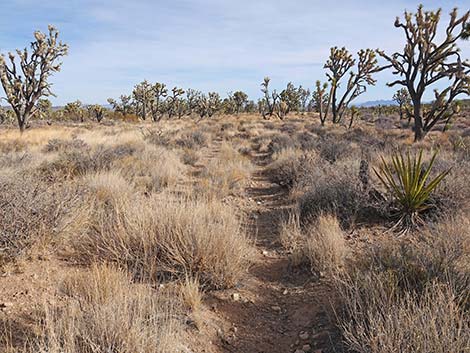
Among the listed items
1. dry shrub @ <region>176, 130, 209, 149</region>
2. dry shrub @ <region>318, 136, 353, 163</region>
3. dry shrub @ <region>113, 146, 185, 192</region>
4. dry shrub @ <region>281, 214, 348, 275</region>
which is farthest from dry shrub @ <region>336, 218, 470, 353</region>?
dry shrub @ <region>176, 130, 209, 149</region>

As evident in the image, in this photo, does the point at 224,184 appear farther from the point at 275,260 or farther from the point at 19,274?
the point at 19,274

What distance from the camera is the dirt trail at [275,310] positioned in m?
3.14

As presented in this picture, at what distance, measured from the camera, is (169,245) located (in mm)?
4293

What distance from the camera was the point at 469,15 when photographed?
13.5 metres

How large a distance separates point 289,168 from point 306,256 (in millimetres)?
5059

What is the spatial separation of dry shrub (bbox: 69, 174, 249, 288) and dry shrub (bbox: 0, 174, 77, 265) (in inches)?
14.6

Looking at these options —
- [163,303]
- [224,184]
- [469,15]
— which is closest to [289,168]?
[224,184]

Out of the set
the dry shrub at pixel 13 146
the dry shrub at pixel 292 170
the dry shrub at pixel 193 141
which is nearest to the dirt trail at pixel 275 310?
the dry shrub at pixel 292 170

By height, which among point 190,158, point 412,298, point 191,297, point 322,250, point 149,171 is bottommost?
point 191,297

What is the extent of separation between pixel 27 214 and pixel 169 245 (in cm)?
165

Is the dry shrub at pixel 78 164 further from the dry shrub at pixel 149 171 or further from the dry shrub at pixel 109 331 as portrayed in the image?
the dry shrub at pixel 109 331

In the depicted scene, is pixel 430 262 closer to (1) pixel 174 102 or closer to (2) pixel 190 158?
(2) pixel 190 158

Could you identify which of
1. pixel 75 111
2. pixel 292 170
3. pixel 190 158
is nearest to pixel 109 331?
pixel 292 170

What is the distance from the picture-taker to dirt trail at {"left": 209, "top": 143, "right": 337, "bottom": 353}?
3.14 meters
